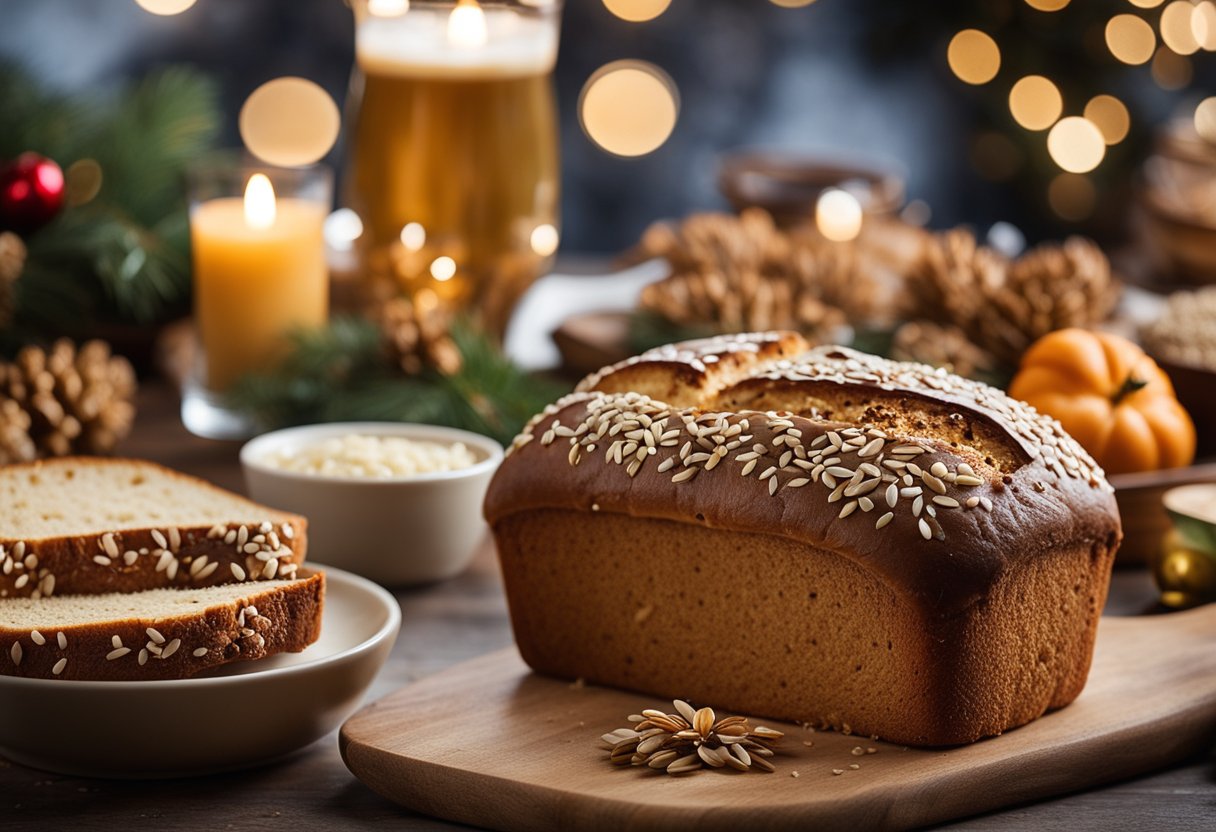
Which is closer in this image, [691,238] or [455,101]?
[455,101]

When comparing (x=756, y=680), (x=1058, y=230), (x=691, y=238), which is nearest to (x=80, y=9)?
(x=691, y=238)

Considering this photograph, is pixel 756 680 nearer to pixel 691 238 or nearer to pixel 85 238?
pixel 691 238

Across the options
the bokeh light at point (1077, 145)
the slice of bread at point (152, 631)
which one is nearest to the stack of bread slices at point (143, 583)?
the slice of bread at point (152, 631)

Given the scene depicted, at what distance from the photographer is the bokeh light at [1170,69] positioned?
5.35 metres

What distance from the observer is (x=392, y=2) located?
276cm

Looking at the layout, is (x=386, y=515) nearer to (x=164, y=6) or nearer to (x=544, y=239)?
(x=544, y=239)

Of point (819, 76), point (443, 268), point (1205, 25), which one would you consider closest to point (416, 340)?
point (443, 268)

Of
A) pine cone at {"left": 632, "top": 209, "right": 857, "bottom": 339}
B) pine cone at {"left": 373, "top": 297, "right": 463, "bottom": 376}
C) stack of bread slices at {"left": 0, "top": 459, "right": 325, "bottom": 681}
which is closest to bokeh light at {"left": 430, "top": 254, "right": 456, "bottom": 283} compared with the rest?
pine cone at {"left": 373, "top": 297, "right": 463, "bottom": 376}

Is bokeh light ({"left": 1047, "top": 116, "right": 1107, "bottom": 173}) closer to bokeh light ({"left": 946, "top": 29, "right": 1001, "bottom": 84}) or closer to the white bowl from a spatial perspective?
bokeh light ({"left": 946, "top": 29, "right": 1001, "bottom": 84})

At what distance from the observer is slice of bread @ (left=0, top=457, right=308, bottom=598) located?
163 cm

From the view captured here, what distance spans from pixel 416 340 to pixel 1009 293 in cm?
106

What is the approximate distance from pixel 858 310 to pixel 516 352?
0.76 m

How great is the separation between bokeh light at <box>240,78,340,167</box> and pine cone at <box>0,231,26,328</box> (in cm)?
299

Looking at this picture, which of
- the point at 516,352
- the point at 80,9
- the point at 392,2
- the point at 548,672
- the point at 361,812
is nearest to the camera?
the point at 361,812
